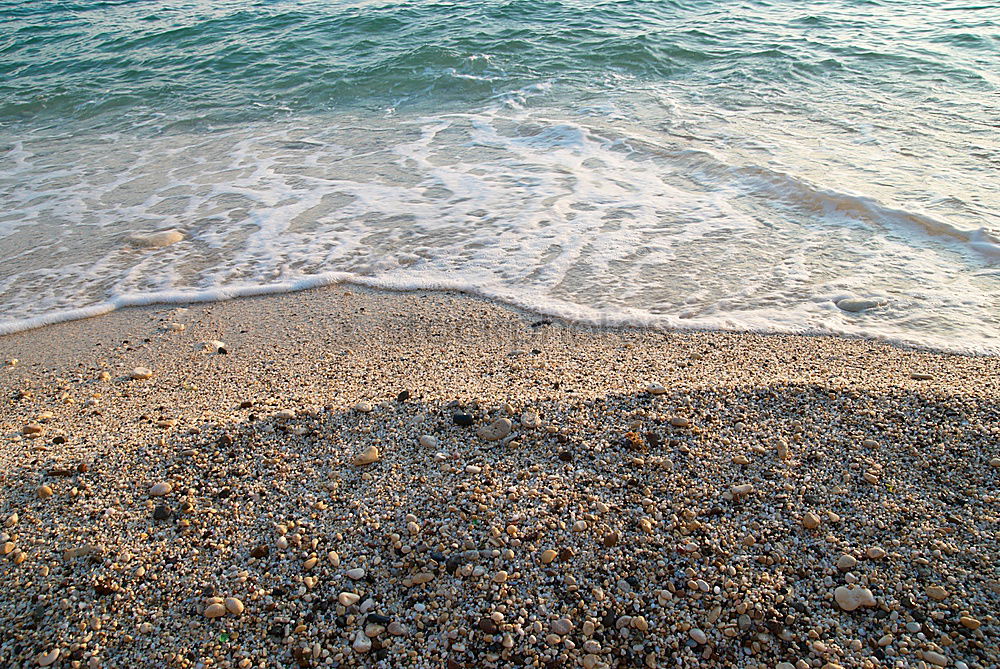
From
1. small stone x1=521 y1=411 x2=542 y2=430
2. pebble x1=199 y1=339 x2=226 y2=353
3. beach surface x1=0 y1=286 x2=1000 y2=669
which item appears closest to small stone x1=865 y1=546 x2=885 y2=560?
beach surface x1=0 y1=286 x2=1000 y2=669

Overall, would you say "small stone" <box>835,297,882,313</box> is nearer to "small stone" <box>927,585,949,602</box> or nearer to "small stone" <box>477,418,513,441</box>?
"small stone" <box>927,585,949,602</box>

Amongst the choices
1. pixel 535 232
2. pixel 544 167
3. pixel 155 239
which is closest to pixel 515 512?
pixel 535 232

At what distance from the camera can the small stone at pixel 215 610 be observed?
6.14ft

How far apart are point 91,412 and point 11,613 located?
1.32 m

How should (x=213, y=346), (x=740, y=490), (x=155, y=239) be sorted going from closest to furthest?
(x=740, y=490)
(x=213, y=346)
(x=155, y=239)

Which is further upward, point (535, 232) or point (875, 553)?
point (875, 553)

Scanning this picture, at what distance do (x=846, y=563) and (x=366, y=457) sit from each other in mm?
1603

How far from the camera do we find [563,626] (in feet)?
5.99

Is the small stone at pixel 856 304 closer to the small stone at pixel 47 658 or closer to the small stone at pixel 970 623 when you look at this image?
the small stone at pixel 970 623

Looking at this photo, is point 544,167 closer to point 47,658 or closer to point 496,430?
point 496,430

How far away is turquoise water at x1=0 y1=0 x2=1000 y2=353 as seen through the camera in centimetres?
414

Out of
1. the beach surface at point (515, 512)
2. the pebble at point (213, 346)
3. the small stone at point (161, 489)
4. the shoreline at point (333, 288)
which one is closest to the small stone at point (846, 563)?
the beach surface at point (515, 512)

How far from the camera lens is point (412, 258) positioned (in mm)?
4594

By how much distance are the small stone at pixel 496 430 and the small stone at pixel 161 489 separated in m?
1.11
